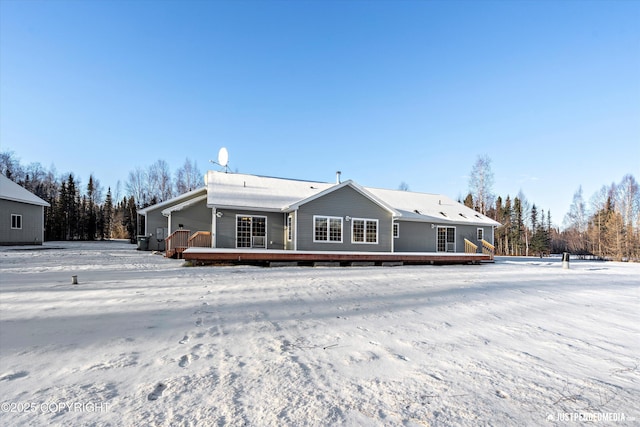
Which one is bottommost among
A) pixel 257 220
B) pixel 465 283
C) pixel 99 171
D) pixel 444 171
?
pixel 465 283

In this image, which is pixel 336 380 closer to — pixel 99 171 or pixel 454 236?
pixel 454 236

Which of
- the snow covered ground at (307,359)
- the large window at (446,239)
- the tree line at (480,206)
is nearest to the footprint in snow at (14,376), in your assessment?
the snow covered ground at (307,359)

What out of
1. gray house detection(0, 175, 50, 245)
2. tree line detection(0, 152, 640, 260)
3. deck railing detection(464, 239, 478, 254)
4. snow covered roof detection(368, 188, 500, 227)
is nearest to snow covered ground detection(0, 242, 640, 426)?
snow covered roof detection(368, 188, 500, 227)

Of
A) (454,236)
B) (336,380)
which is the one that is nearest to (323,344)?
(336,380)

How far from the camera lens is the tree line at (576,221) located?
29250 millimetres

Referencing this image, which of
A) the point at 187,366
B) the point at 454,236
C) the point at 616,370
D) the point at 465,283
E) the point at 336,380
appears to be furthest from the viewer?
the point at 454,236

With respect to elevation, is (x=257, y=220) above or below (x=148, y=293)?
above

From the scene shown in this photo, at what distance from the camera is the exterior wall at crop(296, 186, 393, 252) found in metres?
14.6

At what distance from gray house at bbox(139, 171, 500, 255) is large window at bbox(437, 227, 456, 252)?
2.5 inches

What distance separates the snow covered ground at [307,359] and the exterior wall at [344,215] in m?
8.28

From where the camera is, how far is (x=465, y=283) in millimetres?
8758

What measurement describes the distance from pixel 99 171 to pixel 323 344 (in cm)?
6615

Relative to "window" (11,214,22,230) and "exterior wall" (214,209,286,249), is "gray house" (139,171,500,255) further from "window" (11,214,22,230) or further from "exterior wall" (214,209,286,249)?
"window" (11,214,22,230)

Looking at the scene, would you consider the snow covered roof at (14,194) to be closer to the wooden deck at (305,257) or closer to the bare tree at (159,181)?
the bare tree at (159,181)
